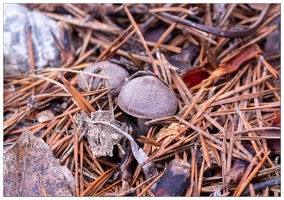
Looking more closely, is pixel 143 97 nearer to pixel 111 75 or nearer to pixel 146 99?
pixel 146 99

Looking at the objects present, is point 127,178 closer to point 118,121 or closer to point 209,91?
point 118,121

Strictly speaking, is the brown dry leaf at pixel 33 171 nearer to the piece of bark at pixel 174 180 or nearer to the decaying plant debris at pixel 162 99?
the decaying plant debris at pixel 162 99

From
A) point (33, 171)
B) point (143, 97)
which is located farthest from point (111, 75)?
point (33, 171)

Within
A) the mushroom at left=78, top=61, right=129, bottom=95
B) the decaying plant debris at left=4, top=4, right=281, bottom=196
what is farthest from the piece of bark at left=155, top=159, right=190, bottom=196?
the mushroom at left=78, top=61, right=129, bottom=95

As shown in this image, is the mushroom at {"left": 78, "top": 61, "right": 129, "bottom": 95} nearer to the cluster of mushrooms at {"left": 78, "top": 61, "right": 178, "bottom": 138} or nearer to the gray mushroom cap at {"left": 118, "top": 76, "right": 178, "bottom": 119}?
the cluster of mushrooms at {"left": 78, "top": 61, "right": 178, "bottom": 138}

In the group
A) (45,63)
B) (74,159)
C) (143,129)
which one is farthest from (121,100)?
(45,63)

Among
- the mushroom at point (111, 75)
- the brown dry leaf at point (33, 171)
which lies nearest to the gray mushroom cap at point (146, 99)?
the mushroom at point (111, 75)
